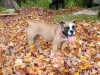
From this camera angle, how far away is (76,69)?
709cm

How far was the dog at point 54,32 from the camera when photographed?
803 cm

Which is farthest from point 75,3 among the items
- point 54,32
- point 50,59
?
point 50,59

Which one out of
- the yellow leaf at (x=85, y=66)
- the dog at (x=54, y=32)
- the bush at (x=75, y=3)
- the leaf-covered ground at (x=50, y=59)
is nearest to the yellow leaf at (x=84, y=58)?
the leaf-covered ground at (x=50, y=59)

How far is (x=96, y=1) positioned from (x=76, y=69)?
64.0 ft

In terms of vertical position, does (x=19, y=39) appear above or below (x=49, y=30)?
below

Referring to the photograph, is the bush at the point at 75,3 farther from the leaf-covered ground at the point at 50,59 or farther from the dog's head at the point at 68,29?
the dog's head at the point at 68,29

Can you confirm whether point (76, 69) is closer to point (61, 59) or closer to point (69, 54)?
point (61, 59)

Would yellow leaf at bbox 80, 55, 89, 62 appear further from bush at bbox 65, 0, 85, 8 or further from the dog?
bush at bbox 65, 0, 85, 8

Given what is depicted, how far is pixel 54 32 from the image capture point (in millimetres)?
8539

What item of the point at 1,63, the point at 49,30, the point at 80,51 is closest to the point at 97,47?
the point at 80,51

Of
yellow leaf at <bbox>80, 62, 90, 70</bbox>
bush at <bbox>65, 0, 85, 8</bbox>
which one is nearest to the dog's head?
yellow leaf at <bbox>80, 62, 90, 70</bbox>

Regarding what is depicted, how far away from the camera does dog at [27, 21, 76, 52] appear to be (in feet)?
26.3

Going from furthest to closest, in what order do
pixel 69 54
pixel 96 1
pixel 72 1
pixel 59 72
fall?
pixel 72 1
pixel 96 1
pixel 69 54
pixel 59 72

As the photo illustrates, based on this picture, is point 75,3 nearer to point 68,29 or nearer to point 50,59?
point 68,29
